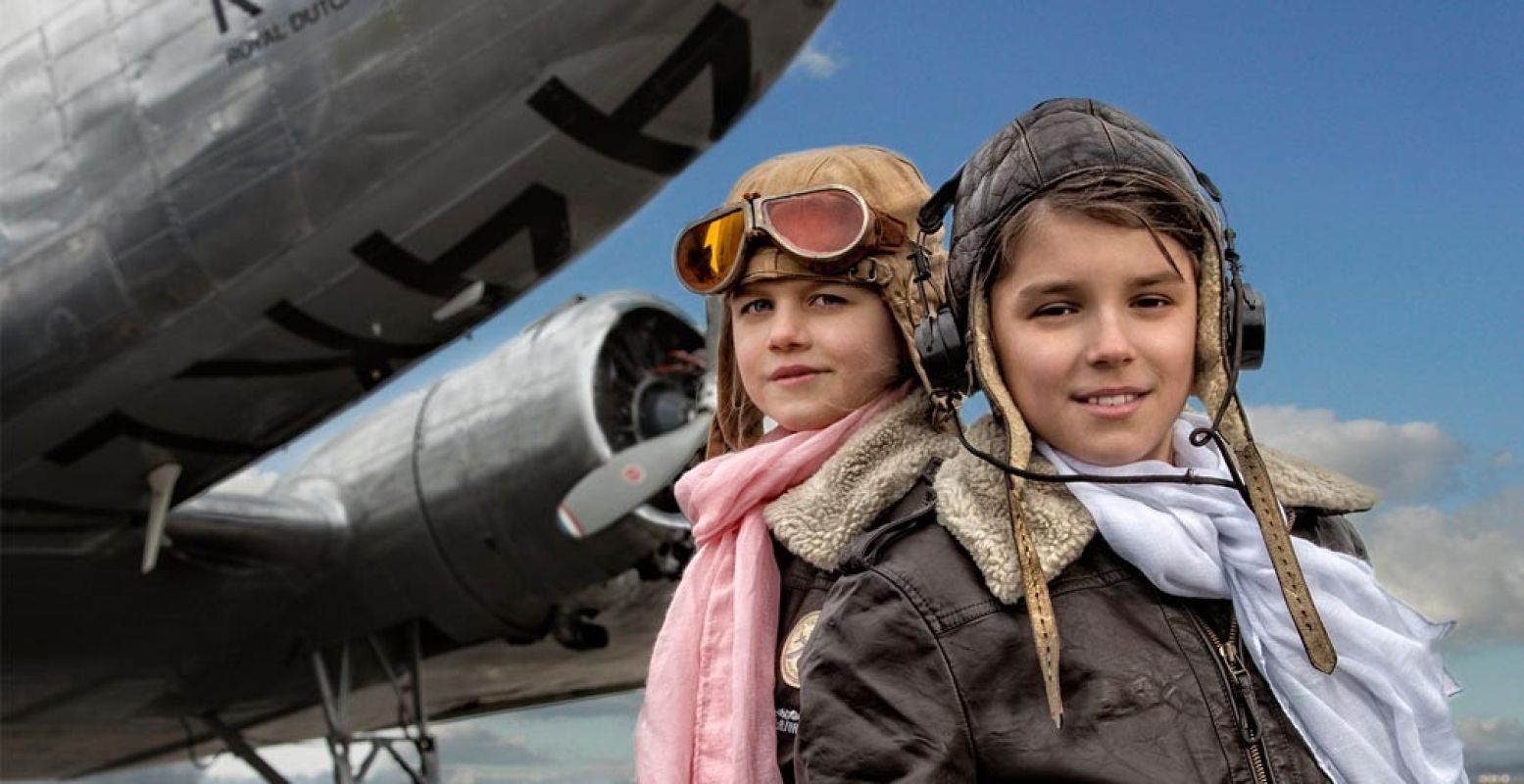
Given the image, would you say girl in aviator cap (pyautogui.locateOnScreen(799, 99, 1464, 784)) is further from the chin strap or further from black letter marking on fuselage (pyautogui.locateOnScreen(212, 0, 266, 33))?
black letter marking on fuselage (pyautogui.locateOnScreen(212, 0, 266, 33))

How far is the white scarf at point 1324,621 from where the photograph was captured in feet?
4.08

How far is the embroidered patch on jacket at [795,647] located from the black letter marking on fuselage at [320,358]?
4754 millimetres

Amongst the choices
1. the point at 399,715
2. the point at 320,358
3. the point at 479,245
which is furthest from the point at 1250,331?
the point at 399,715

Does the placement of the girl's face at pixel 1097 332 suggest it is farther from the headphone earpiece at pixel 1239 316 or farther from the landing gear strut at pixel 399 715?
the landing gear strut at pixel 399 715

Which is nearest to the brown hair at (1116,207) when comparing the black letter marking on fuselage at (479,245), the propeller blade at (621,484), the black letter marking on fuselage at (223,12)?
the black letter marking on fuselage at (479,245)

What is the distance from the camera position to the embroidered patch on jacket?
60.5 inches

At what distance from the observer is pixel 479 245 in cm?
585

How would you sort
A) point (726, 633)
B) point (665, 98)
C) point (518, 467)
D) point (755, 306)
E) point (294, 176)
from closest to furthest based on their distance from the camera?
point (726, 633), point (755, 306), point (665, 98), point (294, 176), point (518, 467)

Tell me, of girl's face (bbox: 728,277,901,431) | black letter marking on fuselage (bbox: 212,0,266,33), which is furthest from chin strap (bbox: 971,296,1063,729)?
black letter marking on fuselage (bbox: 212,0,266,33)

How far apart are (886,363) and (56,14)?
18.4 ft

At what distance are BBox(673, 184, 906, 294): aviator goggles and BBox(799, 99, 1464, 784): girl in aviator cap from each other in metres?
0.35

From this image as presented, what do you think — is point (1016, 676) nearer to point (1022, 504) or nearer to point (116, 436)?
point (1022, 504)

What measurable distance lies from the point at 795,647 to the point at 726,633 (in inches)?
5.9

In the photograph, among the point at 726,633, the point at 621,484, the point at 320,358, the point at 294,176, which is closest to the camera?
the point at 726,633
